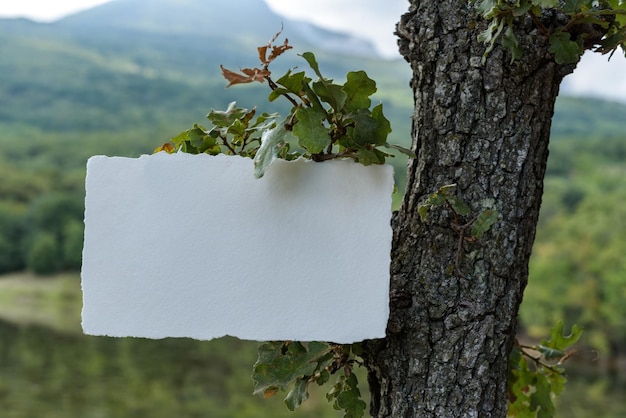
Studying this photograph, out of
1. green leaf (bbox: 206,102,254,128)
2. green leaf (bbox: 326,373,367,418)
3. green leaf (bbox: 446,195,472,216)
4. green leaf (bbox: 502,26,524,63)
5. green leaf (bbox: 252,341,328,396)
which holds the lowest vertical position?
green leaf (bbox: 326,373,367,418)

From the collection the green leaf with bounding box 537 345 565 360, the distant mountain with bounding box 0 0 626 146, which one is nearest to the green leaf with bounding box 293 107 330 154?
the green leaf with bounding box 537 345 565 360

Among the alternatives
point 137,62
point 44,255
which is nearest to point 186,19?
point 137,62

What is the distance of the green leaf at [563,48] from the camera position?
3.98ft

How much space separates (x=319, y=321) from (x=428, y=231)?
0.26m

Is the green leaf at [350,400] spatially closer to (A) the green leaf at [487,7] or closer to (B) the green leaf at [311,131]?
(B) the green leaf at [311,131]

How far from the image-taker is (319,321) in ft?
3.88

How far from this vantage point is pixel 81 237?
51.7 ft

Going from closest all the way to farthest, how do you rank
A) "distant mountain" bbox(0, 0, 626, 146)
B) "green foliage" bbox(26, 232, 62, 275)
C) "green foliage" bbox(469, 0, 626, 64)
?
"green foliage" bbox(469, 0, 626, 64) → "green foliage" bbox(26, 232, 62, 275) → "distant mountain" bbox(0, 0, 626, 146)

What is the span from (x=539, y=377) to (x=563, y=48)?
720 millimetres

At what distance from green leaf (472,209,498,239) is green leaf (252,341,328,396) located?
0.32 metres

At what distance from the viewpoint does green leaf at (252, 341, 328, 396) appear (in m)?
1.28

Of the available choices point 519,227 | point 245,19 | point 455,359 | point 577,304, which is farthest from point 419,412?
point 245,19

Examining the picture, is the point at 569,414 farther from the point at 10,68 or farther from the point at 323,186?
the point at 10,68

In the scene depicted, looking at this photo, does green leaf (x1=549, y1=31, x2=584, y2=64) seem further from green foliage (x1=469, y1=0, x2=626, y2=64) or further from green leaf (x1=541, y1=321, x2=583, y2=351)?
green leaf (x1=541, y1=321, x2=583, y2=351)
